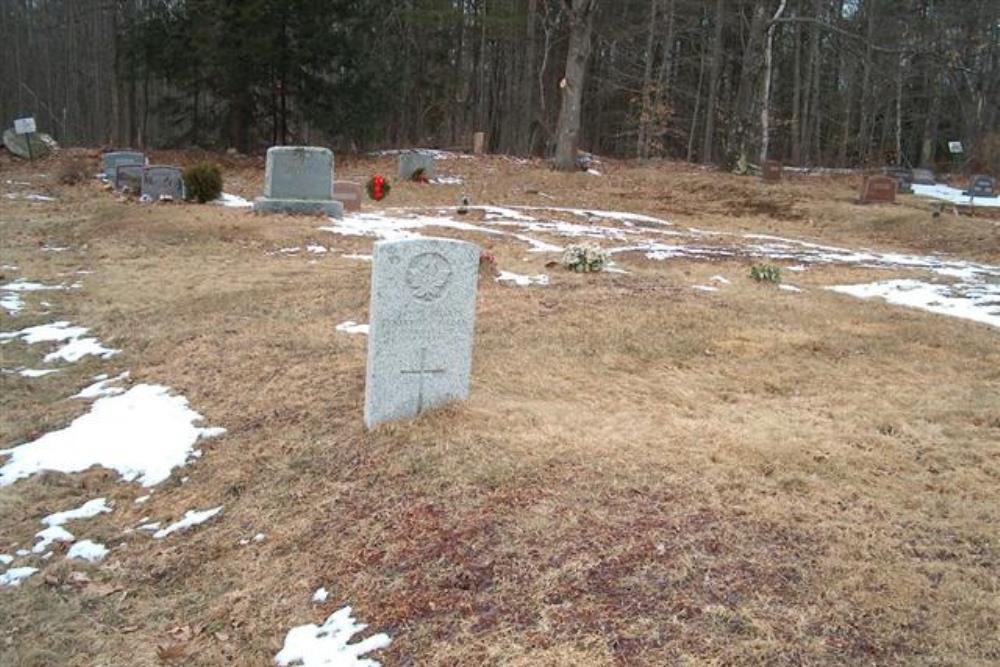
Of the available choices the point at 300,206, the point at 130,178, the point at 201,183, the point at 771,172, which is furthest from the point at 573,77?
the point at 130,178

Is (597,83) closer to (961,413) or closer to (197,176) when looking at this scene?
(197,176)

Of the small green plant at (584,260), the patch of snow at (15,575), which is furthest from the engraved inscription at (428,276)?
the small green plant at (584,260)

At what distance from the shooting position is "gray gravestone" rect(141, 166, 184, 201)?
1514 cm

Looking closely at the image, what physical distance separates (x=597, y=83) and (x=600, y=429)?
122 feet

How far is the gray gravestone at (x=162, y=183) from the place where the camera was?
49.7ft

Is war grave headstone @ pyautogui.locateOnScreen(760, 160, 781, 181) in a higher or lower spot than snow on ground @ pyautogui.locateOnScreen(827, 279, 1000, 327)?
higher

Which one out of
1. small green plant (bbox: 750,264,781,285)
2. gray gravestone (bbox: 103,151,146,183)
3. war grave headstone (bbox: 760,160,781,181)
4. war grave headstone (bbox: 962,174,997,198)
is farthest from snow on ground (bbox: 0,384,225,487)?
war grave headstone (bbox: 962,174,997,198)

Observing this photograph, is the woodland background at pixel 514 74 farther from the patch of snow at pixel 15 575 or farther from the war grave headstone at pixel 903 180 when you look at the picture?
the patch of snow at pixel 15 575

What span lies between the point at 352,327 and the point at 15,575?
3508 millimetres

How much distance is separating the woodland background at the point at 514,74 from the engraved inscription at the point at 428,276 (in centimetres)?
1933

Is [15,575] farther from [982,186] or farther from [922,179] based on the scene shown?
[922,179]

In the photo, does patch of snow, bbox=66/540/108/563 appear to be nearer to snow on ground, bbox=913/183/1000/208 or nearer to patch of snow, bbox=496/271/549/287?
patch of snow, bbox=496/271/549/287

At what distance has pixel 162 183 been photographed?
15211 mm

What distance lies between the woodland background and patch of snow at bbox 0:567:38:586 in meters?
21.4
